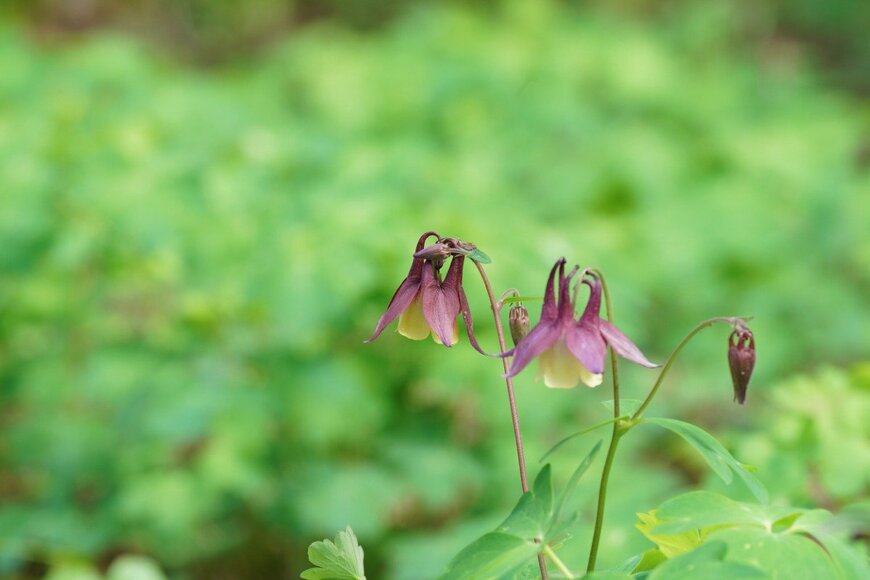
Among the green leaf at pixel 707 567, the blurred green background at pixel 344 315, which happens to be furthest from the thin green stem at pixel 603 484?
the blurred green background at pixel 344 315

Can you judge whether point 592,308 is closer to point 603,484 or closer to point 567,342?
point 567,342

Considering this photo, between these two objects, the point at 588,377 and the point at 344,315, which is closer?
the point at 588,377

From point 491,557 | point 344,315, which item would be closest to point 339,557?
point 491,557

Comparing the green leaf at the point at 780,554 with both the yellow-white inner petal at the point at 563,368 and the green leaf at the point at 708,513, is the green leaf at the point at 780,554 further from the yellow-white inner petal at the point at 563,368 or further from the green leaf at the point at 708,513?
the yellow-white inner petal at the point at 563,368

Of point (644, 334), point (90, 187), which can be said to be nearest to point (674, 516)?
point (90, 187)

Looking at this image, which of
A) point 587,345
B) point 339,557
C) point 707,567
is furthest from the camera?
point 339,557
